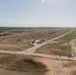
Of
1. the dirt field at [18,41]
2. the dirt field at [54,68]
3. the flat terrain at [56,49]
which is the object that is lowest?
the dirt field at [54,68]

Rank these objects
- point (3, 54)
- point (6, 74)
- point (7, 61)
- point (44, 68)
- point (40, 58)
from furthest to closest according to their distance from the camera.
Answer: point (3, 54)
point (40, 58)
point (7, 61)
point (44, 68)
point (6, 74)

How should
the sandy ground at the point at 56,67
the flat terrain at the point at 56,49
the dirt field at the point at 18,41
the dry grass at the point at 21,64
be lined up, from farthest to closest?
the dirt field at the point at 18,41 < the flat terrain at the point at 56,49 < the dry grass at the point at 21,64 < the sandy ground at the point at 56,67

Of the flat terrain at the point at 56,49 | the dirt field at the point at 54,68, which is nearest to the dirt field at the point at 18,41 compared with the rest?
the flat terrain at the point at 56,49

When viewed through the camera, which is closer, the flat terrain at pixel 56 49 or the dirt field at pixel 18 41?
the flat terrain at pixel 56 49

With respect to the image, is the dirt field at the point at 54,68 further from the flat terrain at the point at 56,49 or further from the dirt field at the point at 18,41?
the dirt field at the point at 18,41

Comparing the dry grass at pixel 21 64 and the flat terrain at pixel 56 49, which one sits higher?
the flat terrain at pixel 56 49

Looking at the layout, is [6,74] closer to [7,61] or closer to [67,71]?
[7,61]

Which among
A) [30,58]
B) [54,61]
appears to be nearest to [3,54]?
[30,58]

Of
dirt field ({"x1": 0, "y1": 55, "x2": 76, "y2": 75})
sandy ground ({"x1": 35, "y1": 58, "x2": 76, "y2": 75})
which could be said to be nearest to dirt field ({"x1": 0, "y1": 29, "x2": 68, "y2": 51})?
dirt field ({"x1": 0, "y1": 55, "x2": 76, "y2": 75})

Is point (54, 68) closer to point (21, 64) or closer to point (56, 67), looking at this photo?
point (56, 67)
